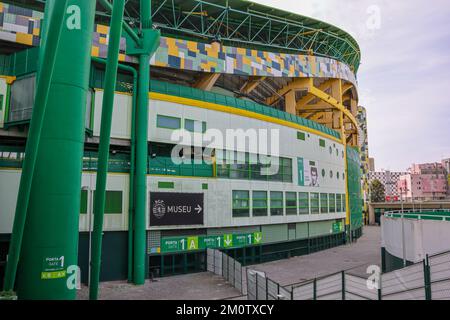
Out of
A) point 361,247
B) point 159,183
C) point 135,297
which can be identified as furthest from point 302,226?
point 135,297

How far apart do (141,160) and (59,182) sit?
9641mm

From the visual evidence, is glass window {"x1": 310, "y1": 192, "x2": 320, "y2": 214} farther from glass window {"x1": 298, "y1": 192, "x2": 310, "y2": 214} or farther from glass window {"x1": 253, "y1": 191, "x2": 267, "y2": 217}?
glass window {"x1": 253, "y1": 191, "x2": 267, "y2": 217}

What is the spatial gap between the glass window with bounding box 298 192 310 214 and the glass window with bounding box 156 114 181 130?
17318 millimetres

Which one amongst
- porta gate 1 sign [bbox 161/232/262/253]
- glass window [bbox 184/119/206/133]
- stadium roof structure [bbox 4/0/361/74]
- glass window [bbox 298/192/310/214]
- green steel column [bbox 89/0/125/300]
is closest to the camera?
green steel column [bbox 89/0/125/300]

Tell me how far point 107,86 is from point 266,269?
74.4 ft

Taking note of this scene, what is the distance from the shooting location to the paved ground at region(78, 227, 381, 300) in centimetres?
2191

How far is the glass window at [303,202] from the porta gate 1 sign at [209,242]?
7.62m

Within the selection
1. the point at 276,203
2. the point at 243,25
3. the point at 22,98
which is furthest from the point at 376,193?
the point at 22,98

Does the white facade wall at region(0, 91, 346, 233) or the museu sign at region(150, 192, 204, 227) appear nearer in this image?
the white facade wall at region(0, 91, 346, 233)

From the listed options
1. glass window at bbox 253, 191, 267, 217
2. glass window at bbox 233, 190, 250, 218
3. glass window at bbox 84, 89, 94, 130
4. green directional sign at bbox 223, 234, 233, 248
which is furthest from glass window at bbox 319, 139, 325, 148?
glass window at bbox 84, 89, 94, 130

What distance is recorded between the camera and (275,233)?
36.1 m
